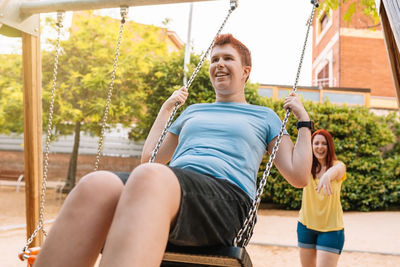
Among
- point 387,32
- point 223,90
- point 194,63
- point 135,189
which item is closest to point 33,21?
point 223,90

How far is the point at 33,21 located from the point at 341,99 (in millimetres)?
11747

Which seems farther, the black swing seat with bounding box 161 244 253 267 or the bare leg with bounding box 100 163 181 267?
the black swing seat with bounding box 161 244 253 267

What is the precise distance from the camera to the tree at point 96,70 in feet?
29.6

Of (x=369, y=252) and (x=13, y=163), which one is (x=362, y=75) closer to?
(x=369, y=252)

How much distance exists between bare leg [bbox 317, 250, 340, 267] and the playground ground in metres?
1.90

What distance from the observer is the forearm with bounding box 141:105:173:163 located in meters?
1.85

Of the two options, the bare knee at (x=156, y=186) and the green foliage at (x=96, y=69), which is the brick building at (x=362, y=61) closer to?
the green foliage at (x=96, y=69)

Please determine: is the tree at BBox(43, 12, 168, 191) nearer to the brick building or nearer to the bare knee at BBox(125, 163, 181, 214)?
the bare knee at BBox(125, 163, 181, 214)

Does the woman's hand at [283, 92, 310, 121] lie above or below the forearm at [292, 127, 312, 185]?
above

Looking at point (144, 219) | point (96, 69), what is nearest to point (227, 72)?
point (144, 219)

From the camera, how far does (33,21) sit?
8.57 feet

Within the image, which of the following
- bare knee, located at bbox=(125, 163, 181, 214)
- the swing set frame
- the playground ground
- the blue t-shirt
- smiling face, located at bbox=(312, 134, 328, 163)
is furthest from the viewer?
the playground ground

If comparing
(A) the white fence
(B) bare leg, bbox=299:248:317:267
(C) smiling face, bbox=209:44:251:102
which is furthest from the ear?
(A) the white fence

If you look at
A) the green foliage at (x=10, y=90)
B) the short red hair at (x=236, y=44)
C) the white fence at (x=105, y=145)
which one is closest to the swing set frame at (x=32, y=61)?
the short red hair at (x=236, y=44)
